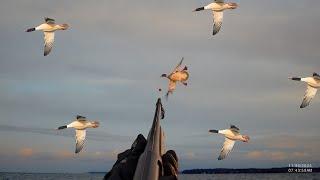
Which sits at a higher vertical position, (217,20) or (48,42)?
(217,20)

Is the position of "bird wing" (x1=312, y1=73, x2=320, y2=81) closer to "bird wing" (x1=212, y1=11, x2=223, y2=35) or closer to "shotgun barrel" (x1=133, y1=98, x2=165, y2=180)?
"bird wing" (x1=212, y1=11, x2=223, y2=35)

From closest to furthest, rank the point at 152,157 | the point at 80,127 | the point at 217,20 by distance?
the point at 152,157
the point at 80,127
the point at 217,20

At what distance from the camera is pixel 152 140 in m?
11.0

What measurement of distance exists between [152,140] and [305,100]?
988 inches

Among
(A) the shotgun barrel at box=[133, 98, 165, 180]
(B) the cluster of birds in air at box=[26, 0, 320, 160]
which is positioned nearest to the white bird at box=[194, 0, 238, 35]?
(B) the cluster of birds in air at box=[26, 0, 320, 160]

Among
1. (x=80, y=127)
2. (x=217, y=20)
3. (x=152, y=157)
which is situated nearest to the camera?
(x=152, y=157)

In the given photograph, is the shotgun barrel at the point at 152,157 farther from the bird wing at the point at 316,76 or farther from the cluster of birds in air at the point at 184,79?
the bird wing at the point at 316,76

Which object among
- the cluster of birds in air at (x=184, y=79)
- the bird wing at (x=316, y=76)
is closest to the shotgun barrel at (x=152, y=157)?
the cluster of birds in air at (x=184, y=79)

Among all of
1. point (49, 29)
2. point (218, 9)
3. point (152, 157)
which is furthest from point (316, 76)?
point (152, 157)

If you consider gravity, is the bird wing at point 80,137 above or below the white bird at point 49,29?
below

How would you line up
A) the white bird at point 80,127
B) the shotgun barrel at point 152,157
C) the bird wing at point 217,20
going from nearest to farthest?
the shotgun barrel at point 152,157
the white bird at point 80,127
the bird wing at point 217,20

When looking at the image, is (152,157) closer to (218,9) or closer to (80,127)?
(80,127)

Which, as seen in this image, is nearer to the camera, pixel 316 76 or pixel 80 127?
pixel 80 127

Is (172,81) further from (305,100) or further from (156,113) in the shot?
(305,100)
